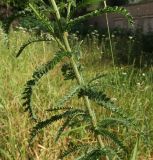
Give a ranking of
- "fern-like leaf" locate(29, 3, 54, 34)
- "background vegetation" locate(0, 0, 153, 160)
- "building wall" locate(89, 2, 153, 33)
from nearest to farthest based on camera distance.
Result: "fern-like leaf" locate(29, 3, 54, 34) < "background vegetation" locate(0, 0, 153, 160) < "building wall" locate(89, 2, 153, 33)

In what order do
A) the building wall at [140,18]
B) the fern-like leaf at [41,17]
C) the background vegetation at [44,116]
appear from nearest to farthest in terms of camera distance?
the fern-like leaf at [41,17] → the background vegetation at [44,116] → the building wall at [140,18]

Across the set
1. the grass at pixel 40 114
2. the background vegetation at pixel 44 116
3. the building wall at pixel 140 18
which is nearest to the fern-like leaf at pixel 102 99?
the background vegetation at pixel 44 116

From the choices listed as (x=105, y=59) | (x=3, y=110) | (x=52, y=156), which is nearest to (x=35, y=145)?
(x=52, y=156)

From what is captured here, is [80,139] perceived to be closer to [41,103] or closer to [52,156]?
[52,156]

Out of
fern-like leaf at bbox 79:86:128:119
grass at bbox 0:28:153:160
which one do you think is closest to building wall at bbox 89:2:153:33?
grass at bbox 0:28:153:160

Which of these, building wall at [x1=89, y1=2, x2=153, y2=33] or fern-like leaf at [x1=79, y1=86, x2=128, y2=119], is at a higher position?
fern-like leaf at [x1=79, y1=86, x2=128, y2=119]

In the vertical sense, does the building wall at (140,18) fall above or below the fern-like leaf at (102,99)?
below

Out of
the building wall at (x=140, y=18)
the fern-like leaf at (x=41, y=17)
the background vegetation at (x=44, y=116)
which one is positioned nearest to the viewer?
the fern-like leaf at (x=41, y=17)

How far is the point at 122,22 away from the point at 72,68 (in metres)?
12.4

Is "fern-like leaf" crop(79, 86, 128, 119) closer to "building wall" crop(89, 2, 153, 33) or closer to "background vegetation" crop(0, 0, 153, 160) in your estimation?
"background vegetation" crop(0, 0, 153, 160)

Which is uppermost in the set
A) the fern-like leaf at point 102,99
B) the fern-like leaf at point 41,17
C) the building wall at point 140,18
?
the fern-like leaf at point 41,17

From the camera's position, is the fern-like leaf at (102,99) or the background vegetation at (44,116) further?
the background vegetation at (44,116)

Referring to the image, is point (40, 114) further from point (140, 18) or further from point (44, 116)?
point (140, 18)

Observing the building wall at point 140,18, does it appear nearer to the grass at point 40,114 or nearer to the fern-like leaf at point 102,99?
the grass at point 40,114
